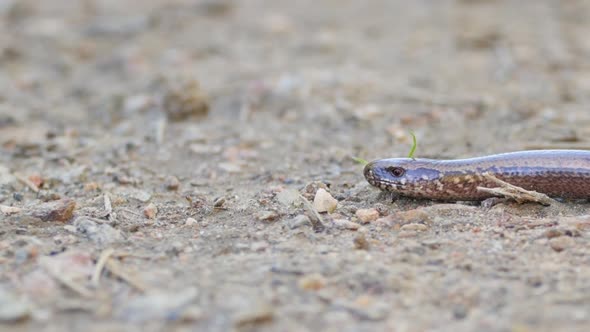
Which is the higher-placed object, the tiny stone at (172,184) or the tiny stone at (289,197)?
the tiny stone at (289,197)

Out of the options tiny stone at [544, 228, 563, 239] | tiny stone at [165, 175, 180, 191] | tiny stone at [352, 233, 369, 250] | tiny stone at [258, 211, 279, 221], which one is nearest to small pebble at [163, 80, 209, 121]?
tiny stone at [165, 175, 180, 191]

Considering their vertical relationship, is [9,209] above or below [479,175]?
below

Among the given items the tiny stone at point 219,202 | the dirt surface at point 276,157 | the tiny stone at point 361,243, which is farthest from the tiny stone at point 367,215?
the tiny stone at point 219,202

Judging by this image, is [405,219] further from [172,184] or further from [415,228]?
[172,184]

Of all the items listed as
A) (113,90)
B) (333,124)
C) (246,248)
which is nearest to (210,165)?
(333,124)

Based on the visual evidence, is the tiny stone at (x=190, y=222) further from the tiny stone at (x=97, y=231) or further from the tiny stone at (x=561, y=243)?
the tiny stone at (x=561, y=243)

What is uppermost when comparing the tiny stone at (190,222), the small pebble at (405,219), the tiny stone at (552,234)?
the tiny stone at (552,234)

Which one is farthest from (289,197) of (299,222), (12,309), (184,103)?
(184,103)

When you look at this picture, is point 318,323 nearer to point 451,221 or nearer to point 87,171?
point 451,221
